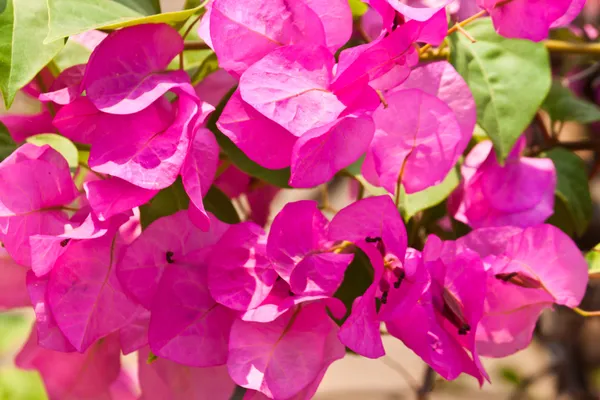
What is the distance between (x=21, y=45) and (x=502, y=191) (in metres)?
0.27

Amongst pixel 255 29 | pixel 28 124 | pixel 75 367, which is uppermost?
pixel 255 29

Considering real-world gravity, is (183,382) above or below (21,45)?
below

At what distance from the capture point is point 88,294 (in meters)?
0.38

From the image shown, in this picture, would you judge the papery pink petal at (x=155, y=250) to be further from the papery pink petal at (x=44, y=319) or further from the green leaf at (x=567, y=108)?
the green leaf at (x=567, y=108)

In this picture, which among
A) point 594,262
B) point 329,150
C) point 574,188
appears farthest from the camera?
point 574,188

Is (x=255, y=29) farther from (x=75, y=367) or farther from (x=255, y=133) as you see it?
(x=75, y=367)

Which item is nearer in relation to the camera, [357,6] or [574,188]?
[357,6]

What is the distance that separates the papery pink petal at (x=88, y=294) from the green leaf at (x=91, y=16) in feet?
0.32

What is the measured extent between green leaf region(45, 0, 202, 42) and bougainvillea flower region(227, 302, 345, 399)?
0.15 meters

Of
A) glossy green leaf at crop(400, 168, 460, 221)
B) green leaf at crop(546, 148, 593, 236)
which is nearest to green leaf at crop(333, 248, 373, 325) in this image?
glossy green leaf at crop(400, 168, 460, 221)

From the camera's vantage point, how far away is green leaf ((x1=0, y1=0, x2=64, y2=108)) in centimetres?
36

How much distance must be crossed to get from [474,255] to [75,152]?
216 mm

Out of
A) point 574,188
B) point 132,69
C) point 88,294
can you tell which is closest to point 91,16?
point 132,69

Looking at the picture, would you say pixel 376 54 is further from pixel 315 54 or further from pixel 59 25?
pixel 59 25
